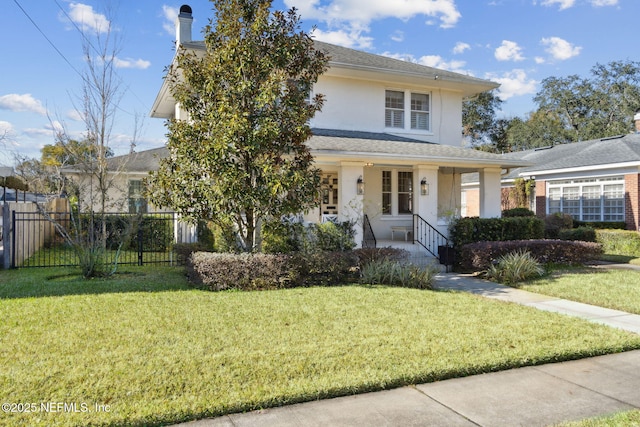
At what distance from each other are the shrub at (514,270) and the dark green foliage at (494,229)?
5.03 feet

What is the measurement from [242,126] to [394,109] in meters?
8.12

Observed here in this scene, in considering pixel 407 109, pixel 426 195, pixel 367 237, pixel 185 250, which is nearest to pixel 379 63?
pixel 407 109

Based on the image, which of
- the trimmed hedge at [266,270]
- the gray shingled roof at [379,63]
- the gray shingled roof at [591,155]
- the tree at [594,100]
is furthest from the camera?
the tree at [594,100]

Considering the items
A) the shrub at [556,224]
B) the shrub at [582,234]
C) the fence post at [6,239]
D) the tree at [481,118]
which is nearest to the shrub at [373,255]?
the fence post at [6,239]

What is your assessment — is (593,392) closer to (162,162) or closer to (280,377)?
(280,377)

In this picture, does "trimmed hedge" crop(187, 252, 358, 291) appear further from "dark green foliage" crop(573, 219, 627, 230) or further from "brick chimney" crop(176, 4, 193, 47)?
"dark green foliage" crop(573, 219, 627, 230)

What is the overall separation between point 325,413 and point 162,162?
7559 mm

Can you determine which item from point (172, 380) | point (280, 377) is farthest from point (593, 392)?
point (172, 380)

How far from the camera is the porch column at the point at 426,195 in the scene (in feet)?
43.4

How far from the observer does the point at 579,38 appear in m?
25.6

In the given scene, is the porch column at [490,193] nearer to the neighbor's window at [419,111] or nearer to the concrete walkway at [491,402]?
the neighbor's window at [419,111]

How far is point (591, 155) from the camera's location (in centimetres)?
2031

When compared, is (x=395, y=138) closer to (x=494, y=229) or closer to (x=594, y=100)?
(x=494, y=229)

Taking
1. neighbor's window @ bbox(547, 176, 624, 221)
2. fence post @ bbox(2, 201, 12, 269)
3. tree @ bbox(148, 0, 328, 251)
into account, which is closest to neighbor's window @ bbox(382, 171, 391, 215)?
tree @ bbox(148, 0, 328, 251)
